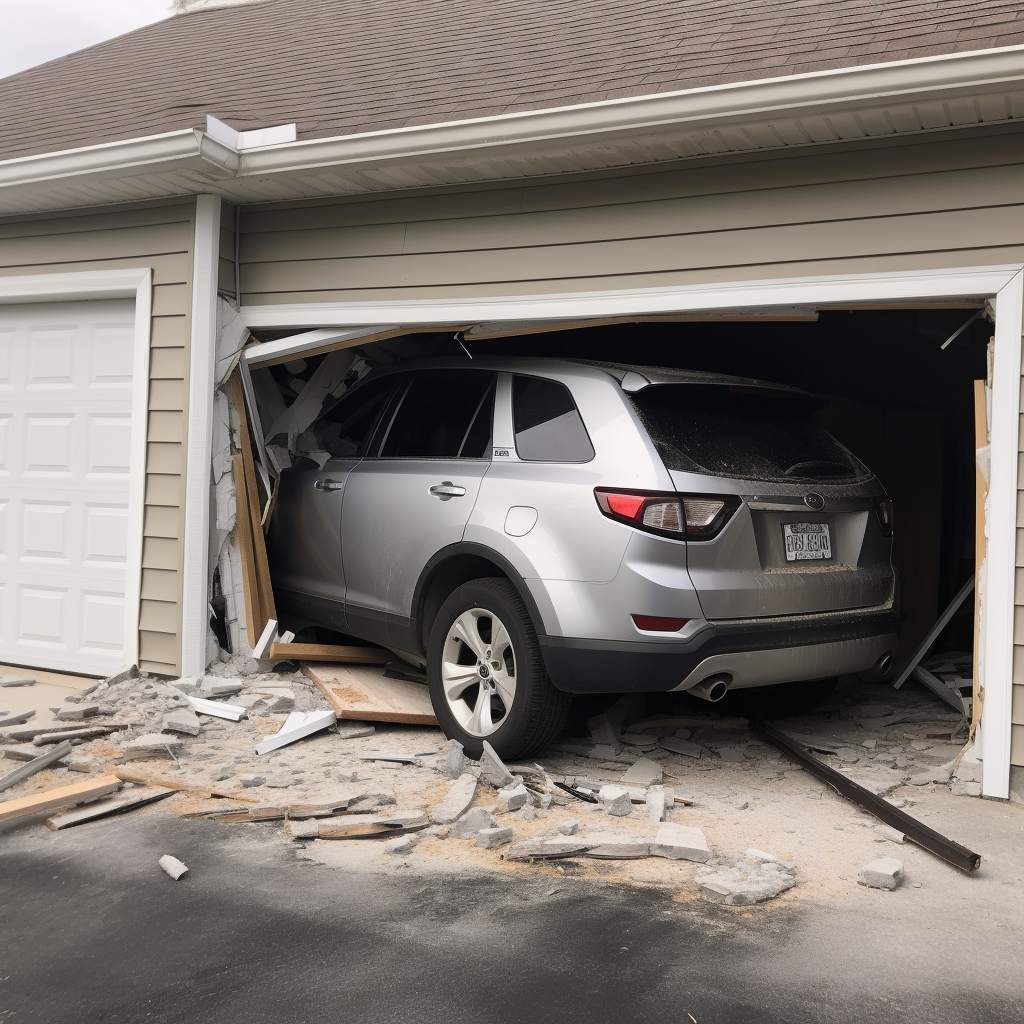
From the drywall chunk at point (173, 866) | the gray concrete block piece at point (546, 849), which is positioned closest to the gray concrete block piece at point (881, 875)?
the gray concrete block piece at point (546, 849)

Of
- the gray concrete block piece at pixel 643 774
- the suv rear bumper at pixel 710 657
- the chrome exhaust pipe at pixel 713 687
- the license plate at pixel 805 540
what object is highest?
the license plate at pixel 805 540

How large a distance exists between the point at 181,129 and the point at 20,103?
3294 millimetres

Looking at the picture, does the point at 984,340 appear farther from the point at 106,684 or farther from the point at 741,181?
the point at 106,684

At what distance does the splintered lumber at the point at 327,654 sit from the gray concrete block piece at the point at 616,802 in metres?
2.38

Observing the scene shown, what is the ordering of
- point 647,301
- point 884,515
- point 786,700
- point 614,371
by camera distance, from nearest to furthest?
point 614,371 < point 884,515 < point 647,301 < point 786,700

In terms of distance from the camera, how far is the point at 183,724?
5.09 m

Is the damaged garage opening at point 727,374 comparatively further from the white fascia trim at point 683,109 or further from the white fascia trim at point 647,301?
the white fascia trim at point 683,109

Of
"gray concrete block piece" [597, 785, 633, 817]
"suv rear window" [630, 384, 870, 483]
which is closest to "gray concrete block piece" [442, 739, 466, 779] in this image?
"gray concrete block piece" [597, 785, 633, 817]

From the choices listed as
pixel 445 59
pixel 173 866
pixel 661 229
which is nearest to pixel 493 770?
pixel 173 866

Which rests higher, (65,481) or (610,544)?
(65,481)

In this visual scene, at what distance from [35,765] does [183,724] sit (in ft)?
2.46

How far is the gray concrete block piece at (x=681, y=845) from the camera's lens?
359 cm

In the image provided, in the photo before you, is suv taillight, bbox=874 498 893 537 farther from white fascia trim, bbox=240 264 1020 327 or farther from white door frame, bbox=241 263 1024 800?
white fascia trim, bbox=240 264 1020 327

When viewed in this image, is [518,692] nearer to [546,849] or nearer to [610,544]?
[610,544]
